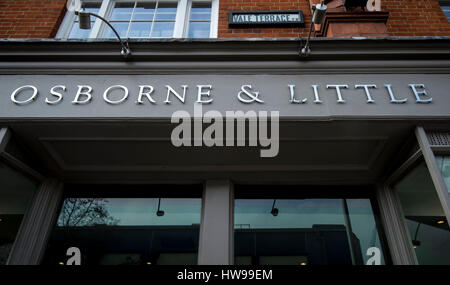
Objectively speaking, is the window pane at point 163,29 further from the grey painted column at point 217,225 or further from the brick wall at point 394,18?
the grey painted column at point 217,225

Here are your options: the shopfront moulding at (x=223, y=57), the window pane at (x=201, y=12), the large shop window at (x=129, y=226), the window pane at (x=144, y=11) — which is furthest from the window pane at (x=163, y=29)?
the large shop window at (x=129, y=226)

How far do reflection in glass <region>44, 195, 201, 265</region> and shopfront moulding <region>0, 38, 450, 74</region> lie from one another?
1998mm

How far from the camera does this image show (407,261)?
3602 millimetres

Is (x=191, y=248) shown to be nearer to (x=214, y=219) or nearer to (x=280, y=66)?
(x=214, y=219)

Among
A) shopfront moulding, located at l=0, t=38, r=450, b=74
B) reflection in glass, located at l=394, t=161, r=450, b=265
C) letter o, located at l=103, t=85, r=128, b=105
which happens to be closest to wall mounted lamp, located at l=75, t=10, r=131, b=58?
shopfront moulding, located at l=0, t=38, r=450, b=74

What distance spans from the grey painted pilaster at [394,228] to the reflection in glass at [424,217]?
2.9 inches

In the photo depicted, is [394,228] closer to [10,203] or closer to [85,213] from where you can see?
[85,213]

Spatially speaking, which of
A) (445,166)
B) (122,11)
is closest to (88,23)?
(122,11)

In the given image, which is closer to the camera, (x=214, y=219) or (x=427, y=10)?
(x=214, y=219)

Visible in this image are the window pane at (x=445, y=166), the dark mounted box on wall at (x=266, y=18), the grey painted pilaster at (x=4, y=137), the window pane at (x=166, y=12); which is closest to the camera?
the window pane at (x=445, y=166)

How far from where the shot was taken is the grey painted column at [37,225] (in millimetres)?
3699

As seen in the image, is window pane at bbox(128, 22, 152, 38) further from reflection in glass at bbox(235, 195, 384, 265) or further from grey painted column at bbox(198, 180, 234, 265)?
reflection in glass at bbox(235, 195, 384, 265)

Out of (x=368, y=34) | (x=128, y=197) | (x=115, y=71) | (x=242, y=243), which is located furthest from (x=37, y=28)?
(x=368, y=34)

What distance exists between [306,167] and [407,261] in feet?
5.65
